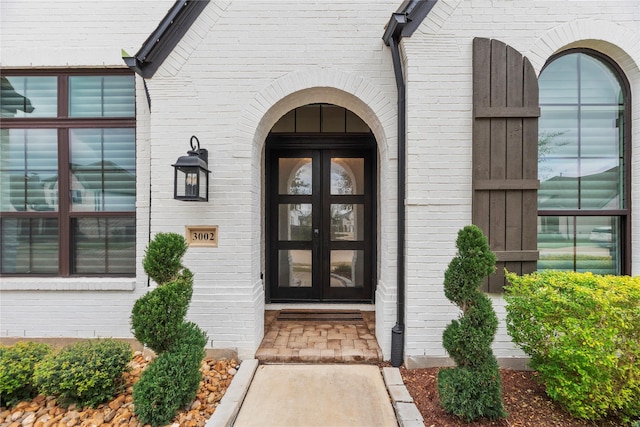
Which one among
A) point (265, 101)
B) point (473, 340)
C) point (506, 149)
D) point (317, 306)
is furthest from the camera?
point (317, 306)

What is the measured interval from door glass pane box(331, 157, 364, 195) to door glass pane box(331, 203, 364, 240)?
0.23 m

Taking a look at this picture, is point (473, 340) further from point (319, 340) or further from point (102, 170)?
point (102, 170)

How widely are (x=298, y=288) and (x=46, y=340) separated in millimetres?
3011

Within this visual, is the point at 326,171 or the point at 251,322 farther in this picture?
the point at 326,171

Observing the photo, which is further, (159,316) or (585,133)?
(585,133)

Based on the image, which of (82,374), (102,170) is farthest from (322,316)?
(102,170)

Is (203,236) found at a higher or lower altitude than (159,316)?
higher

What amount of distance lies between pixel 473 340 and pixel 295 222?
2974 mm

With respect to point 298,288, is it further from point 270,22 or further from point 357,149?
point 270,22

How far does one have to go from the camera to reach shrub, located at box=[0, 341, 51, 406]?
7.95ft

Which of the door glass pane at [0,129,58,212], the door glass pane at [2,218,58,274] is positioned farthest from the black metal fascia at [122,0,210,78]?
the door glass pane at [2,218,58,274]

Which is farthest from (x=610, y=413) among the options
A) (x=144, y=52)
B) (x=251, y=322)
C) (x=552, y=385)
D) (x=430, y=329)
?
(x=144, y=52)

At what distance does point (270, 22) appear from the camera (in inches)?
123

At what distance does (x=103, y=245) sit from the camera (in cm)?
364
